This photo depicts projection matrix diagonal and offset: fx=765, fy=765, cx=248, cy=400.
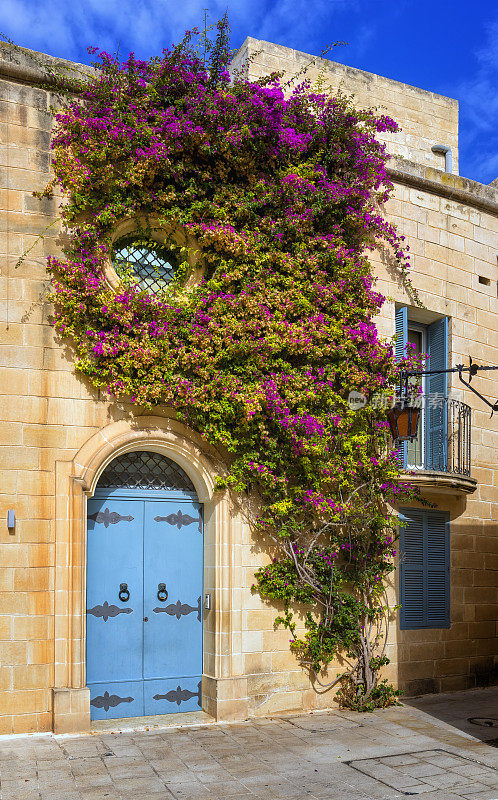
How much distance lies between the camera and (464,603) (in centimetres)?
994

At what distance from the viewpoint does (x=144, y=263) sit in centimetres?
823

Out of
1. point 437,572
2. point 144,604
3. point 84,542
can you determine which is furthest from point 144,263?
point 437,572

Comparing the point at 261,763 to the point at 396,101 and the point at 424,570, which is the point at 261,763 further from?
the point at 396,101

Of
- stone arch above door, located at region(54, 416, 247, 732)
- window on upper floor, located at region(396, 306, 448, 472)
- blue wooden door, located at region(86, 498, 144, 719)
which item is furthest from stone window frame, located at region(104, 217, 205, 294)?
window on upper floor, located at region(396, 306, 448, 472)

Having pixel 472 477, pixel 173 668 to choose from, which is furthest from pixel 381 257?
pixel 173 668

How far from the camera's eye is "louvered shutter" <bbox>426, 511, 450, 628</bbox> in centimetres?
961

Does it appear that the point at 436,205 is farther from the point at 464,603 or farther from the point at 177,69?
the point at 464,603

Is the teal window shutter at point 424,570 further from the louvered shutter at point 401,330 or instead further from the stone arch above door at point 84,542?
the stone arch above door at point 84,542

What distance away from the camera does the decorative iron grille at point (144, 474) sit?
790cm

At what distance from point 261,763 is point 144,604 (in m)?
2.08

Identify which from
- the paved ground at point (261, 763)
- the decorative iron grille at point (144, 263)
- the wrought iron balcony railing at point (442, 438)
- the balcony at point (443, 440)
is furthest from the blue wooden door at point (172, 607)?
the wrought iron balcony railing at point (442, 438)

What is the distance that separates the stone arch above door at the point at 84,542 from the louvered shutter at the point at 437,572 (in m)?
2.92

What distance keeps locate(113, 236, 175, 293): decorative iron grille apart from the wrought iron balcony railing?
380 centimetres

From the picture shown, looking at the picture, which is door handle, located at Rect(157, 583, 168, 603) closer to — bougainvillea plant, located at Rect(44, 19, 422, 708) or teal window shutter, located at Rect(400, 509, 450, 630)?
bougainvillea plant, located at Rect(44, 19, 422, 708)
